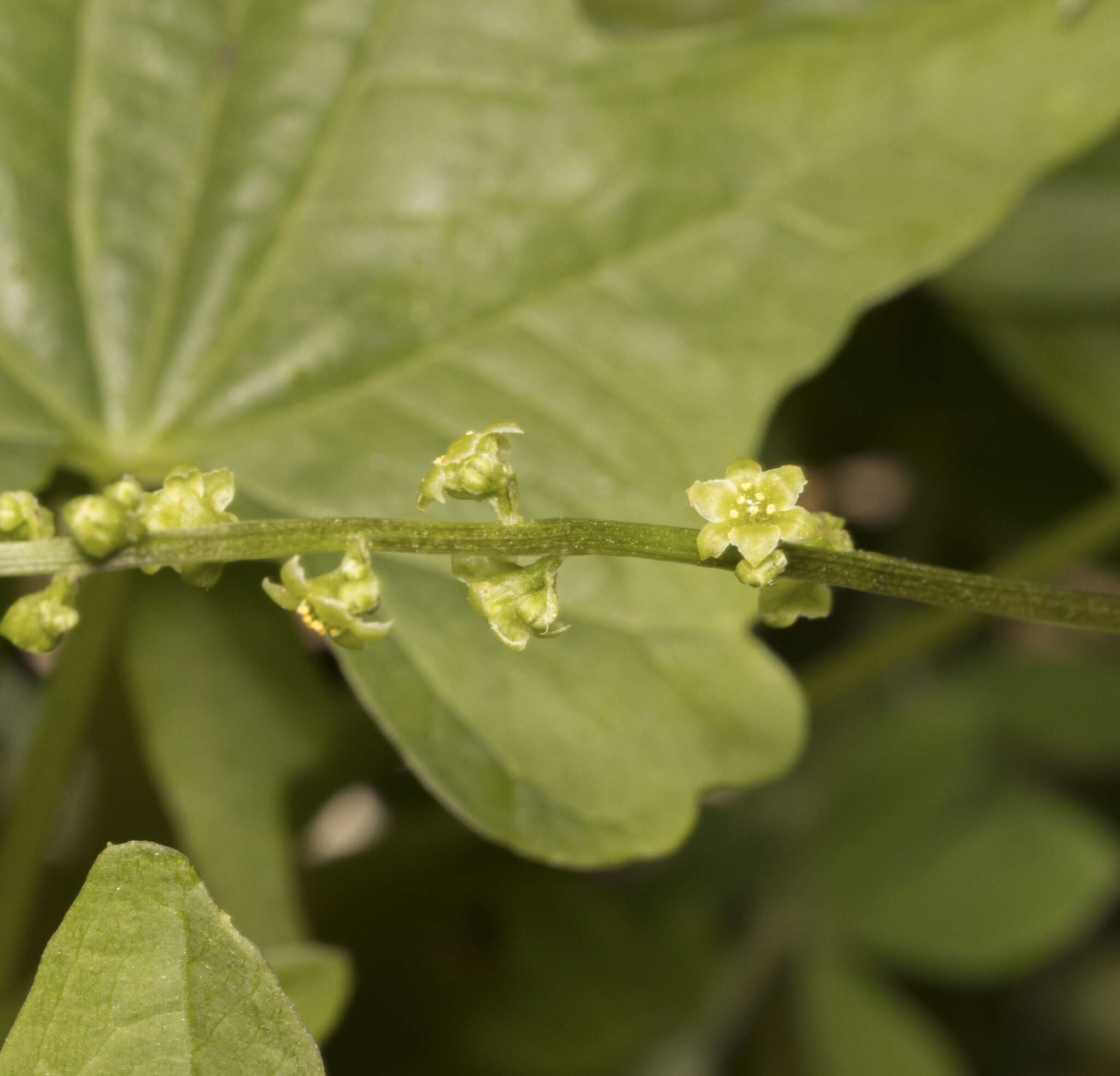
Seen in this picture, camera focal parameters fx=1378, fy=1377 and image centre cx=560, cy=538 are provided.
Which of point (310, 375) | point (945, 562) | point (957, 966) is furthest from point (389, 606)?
point (945, 562)

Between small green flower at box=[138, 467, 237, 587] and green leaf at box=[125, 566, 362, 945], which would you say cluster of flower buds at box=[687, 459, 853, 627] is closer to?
small green flower at box=[138, 467, 237, 587]

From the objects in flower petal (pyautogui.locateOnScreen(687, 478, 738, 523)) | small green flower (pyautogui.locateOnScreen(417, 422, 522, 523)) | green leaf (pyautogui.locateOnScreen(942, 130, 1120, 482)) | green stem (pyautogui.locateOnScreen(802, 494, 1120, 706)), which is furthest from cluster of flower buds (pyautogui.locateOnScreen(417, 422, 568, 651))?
green leaf (pyautogui.locateOnScreen(942, 130, 1120, 482))

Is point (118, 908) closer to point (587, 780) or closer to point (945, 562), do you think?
point (587, 780)

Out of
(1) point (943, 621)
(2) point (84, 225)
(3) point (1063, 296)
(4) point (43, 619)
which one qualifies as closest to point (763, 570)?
(4) point (43, 619)

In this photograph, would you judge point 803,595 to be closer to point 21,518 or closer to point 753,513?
point 753,513

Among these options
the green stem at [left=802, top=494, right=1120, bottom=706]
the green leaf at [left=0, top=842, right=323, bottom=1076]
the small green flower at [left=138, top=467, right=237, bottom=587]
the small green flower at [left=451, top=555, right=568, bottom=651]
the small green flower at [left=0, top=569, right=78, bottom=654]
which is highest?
the small green flower at [left=451, top=555, right=568, bottom=651]

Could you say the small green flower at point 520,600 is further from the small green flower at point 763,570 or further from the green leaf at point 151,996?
the green leaf at point 151,996
